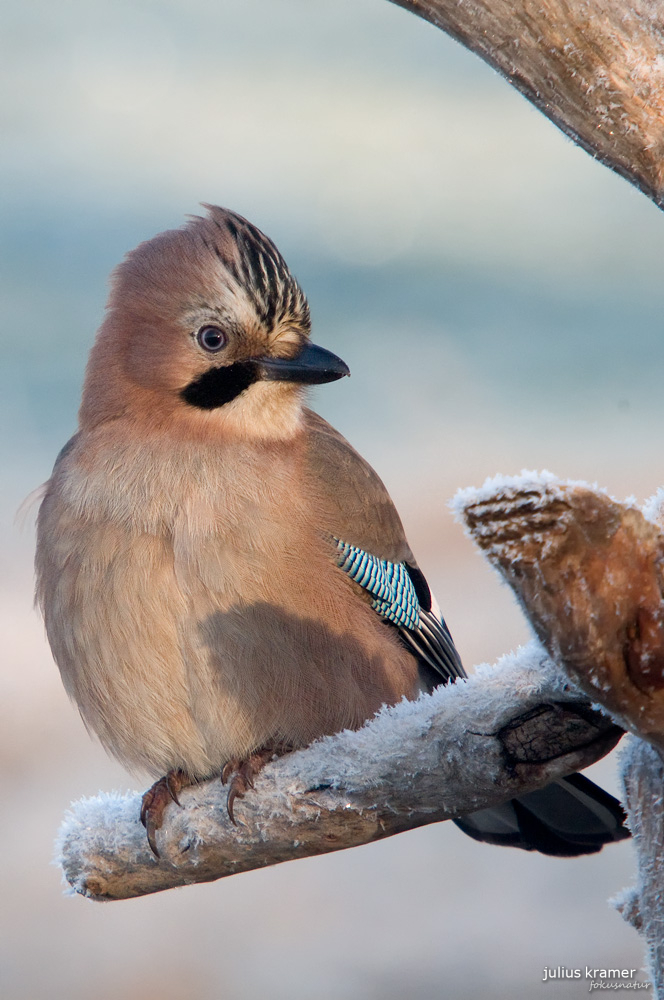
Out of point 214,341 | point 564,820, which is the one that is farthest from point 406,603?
point 214,341

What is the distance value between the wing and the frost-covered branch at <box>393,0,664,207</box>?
1199 millimetres

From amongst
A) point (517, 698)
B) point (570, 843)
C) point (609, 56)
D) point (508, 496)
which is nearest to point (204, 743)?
point (570, 843)

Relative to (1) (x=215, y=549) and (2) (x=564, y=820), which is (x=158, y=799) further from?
(2) (x=564, y=820)

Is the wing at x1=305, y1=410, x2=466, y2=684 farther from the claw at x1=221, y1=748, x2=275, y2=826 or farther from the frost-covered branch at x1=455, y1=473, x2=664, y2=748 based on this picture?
the frost-covered branch at x1=455, y1=473, x2=664, y2=748

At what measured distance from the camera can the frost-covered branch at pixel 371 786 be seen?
161cm

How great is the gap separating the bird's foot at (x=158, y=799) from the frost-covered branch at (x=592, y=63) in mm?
1603

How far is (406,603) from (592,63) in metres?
1.58

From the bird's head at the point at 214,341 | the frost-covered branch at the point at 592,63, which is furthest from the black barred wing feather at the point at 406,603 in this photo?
the frost-covered branch at the point at 592,63

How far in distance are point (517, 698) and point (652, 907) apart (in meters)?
0.34

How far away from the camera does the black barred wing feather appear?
104 inches

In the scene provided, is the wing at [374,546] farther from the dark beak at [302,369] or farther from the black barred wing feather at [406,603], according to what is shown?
the dark beak at [302,369]

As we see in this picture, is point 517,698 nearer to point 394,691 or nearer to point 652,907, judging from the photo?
point 652,907

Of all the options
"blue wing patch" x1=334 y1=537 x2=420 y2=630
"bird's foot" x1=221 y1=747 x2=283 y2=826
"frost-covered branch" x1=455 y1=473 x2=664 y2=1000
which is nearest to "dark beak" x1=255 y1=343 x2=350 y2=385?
"blue wing patch" x1=334 y1=537 x2=420 y2=630

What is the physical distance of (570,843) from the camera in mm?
2324
